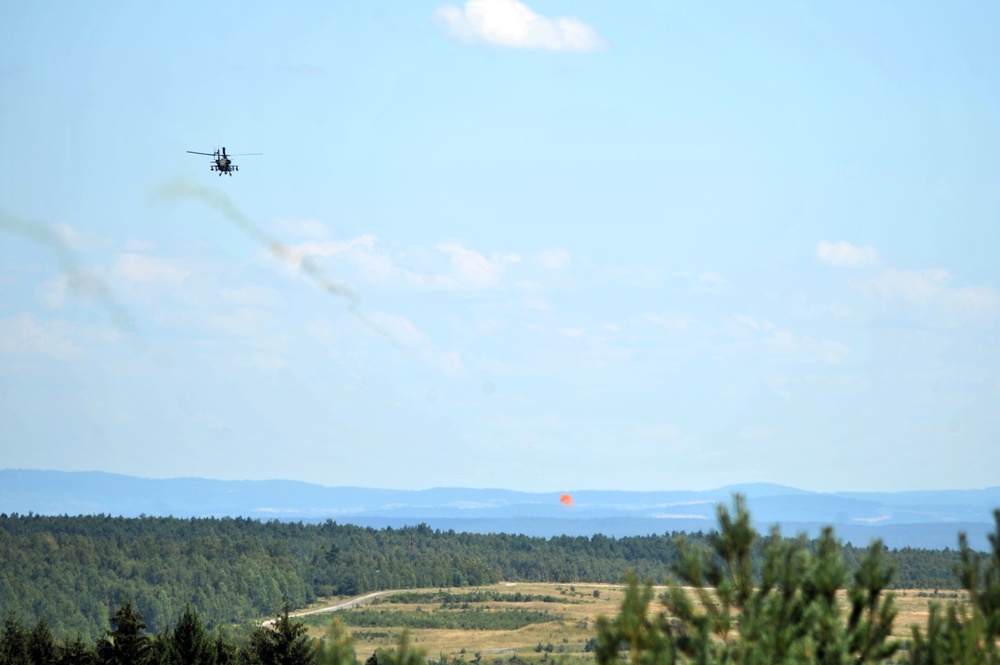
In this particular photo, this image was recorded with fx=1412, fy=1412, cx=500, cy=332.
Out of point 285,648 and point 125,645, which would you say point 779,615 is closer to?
point 285,648

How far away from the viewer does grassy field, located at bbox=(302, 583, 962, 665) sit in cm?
14500

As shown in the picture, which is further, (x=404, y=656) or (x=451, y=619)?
(x=451, y=619)

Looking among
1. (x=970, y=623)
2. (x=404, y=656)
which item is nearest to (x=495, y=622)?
(x=970, y=623)

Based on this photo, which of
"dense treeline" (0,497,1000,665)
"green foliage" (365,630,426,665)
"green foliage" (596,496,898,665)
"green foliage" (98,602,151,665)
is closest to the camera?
"green foliage" (365,630,426,665)

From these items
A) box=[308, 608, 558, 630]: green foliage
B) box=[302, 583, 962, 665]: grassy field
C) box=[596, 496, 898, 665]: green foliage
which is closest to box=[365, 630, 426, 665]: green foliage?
box=[596, 496, 898, 665]: green foliage

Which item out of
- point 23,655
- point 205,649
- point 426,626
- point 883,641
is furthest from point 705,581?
point 426,626

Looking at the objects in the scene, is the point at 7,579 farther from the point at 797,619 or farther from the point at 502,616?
the point at 797,619

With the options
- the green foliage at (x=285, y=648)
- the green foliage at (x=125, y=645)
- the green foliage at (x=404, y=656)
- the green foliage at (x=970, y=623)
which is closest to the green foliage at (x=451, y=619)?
the green foliage at (x=125, y=645)

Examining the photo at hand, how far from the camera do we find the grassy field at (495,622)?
14500cm

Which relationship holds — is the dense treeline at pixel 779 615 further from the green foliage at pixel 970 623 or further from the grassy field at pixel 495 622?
the grassy field at pixel 495 622

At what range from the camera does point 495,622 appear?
175500mm

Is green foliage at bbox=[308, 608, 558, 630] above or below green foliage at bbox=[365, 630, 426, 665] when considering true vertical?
above

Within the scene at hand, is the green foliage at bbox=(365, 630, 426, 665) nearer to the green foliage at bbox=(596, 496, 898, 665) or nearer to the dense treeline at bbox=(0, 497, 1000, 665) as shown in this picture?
the dense treeline at bbox=(0, 497, 1000, 665)

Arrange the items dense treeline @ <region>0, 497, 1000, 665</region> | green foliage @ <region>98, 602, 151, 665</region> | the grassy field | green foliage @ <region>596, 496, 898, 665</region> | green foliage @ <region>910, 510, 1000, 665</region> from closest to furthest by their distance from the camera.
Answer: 1. green foliage @ <region>910, 510, 1000, 665</region>
2. dense treeline @ <region>0, 497, 1000, 665</region>
3. green foliage @ <region>596, 496, 898, 665</region>
4. green foliage @ <region>98, 602, 151, 665</region>
5. the grassy field
